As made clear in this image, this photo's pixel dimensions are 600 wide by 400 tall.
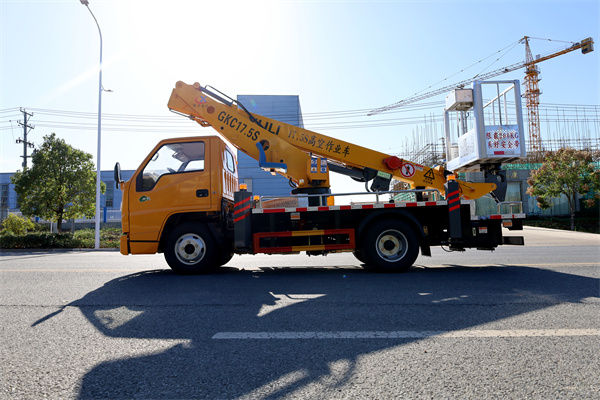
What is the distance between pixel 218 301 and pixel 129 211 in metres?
3.49

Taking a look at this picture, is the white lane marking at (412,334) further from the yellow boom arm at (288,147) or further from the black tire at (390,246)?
the yellow boom arm at (288,147)

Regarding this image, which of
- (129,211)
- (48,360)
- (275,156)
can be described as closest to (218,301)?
(48,360)

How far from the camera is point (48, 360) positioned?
8.74ft

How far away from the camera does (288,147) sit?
7.94 m

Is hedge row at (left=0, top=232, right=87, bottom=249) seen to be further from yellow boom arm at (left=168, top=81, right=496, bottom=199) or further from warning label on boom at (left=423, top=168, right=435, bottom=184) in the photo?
warning label on boom at (left=423, top=168, right=435, bottom=184)


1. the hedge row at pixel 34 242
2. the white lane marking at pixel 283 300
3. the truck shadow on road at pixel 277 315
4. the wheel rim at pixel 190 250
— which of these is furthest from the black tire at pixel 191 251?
the hedge row at pixel 34 242

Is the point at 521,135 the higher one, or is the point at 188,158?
the point at 521,135

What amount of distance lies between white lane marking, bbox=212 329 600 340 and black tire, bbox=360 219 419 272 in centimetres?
327

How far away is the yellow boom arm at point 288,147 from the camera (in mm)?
7895

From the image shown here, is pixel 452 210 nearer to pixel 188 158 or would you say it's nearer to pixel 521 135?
pixel 521 135

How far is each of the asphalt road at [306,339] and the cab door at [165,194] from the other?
1413mm

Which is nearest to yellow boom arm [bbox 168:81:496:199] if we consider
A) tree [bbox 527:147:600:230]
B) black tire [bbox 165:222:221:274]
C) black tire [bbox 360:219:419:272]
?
black tire [bbox 360:219:419:272]

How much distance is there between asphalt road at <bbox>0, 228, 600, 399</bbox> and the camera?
7.21 ft

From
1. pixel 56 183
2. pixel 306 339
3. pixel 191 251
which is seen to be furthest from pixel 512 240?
pixel 56 183
